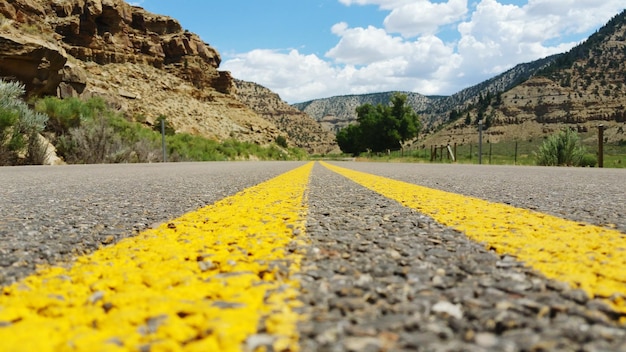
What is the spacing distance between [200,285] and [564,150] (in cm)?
1862

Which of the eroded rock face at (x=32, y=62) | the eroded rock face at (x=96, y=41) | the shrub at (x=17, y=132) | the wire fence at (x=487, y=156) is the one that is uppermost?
the eroded rock face at (x=96, y=41)

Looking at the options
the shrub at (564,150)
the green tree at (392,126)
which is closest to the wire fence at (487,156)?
the shrub at (564,150)

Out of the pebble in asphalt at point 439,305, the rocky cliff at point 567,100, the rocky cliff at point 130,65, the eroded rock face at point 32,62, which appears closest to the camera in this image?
the pebble in asphalt at point 439,305

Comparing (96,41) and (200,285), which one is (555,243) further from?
(96,41)

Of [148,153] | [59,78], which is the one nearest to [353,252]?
[148,153]

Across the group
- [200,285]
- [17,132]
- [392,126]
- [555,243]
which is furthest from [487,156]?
[200,285]

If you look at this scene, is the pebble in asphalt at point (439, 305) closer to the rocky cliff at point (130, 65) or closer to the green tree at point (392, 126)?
the rocky cliff at point (130, 65)

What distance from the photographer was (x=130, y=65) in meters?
54.7

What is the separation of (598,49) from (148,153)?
9919 centimetres

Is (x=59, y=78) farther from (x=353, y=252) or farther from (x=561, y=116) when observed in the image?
(x=561, y=116)

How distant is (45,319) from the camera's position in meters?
1.05

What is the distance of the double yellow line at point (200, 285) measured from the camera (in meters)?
0.93

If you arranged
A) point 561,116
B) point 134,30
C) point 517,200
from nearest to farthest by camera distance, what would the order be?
1. point 517,200
2. point 134,30
3. point 561,116

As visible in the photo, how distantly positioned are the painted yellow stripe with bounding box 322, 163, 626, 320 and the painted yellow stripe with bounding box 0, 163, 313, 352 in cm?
88
